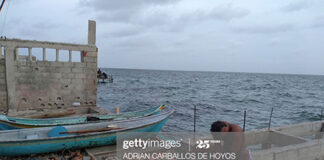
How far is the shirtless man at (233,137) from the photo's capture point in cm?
374

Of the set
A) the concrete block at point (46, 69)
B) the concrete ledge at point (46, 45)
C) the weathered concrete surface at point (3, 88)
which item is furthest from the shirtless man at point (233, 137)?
the weathered concrete surface at point (3, 88)

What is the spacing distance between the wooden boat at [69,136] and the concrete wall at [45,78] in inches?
152

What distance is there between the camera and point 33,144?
22.3 feet

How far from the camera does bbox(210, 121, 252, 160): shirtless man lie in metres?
3.74

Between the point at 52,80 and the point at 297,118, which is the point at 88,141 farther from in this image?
the point at 297,118

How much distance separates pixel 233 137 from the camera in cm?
382

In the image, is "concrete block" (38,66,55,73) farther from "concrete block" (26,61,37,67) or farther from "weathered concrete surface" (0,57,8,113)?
"weathered concrete surface" (0,57,8,113)

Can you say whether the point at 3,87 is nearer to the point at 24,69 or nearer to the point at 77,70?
the point at 24,69

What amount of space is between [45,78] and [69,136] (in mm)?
5223

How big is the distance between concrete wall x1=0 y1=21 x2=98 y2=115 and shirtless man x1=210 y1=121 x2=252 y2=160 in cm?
953

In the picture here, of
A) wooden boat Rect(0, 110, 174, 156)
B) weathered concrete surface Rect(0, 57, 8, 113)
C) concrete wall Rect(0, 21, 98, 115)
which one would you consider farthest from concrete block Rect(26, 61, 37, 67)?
wooden boat Rect(0, 110, 174, 156)

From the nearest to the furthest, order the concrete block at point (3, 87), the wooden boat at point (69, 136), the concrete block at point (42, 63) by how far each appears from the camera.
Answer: the wooden boat at point (69, 136) < the concrete block at point (3, 87) < the concrete block at point (42, 63)

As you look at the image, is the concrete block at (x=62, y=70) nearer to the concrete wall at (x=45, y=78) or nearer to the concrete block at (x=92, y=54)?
the concrete wall at (x=45, y=78)

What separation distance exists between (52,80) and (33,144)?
5.20 m
